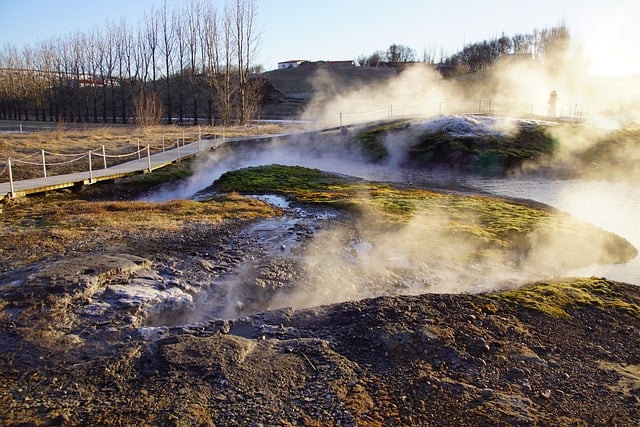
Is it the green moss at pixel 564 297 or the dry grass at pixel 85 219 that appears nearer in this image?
the green moss at pixel 564 297

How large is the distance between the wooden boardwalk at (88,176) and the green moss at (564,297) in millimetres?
9671

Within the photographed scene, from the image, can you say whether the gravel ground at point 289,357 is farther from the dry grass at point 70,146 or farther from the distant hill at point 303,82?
the distant hill at point 303,82

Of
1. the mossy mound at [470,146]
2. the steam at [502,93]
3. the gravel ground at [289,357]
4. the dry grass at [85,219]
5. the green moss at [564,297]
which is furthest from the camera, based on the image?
the steam at [502,93]

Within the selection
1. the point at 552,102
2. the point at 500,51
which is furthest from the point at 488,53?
the point at 552,102

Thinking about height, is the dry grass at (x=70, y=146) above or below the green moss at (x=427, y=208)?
above

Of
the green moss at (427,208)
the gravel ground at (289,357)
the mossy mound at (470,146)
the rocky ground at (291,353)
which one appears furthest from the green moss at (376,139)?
the gravel ground at (289,357)

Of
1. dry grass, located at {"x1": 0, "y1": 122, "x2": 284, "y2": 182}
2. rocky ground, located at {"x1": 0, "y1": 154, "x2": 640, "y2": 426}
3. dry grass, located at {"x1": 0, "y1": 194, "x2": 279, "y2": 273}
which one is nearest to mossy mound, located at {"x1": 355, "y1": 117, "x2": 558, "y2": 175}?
dry grass, located at {"x1": 0, "y1": 122, "x2": 284, "y2": 182}

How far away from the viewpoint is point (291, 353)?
13.6 feet

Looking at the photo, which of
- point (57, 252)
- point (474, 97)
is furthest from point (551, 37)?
point (57, 252)

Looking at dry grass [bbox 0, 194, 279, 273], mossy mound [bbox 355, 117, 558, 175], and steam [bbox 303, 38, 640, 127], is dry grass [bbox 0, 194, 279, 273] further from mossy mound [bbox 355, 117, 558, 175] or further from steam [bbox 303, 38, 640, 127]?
steam [bbox 303, 38, 640, 127]

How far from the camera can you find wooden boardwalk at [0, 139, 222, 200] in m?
11.1

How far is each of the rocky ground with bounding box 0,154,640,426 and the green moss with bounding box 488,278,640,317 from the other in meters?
0.02

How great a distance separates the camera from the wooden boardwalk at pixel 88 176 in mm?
11125

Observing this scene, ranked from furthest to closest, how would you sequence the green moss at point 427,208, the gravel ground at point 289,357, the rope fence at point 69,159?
the rope fence at point 69,159 → the green moss at point 427,208 → the gravel ground at point 289,357
